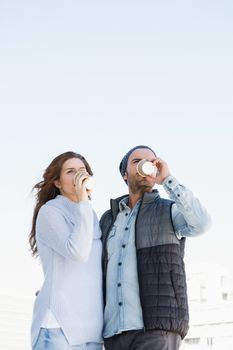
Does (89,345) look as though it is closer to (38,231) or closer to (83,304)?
(83,304)

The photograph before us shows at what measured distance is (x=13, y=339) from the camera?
32.6ft

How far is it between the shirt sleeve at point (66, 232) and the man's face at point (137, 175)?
53 cm

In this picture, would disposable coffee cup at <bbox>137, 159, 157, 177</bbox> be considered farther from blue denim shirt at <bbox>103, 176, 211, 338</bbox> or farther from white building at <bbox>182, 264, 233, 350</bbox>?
white building at <bbox>182, 264, 233, 350</bbox>

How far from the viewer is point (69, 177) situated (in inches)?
127

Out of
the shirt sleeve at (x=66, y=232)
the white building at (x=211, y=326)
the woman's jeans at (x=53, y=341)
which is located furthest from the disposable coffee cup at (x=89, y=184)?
the white building at (x=211, y=326)

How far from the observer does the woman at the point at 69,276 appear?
9.07ft

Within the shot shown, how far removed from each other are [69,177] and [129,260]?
0.54 meters

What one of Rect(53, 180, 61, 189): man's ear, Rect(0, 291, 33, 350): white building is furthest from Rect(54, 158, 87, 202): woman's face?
Rect(0, 291, 33, 350): white building

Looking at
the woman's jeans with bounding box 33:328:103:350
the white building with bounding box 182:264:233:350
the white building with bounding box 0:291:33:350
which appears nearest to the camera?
the woman's jeans with bounding box 33:328:103:350

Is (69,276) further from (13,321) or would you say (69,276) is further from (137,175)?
(13,321)

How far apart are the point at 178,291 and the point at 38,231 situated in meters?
0.74

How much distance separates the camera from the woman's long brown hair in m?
3.29

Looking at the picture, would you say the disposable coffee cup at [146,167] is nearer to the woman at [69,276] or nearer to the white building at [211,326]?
the woman at [69,276]

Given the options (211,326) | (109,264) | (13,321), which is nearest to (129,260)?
(109,264)
